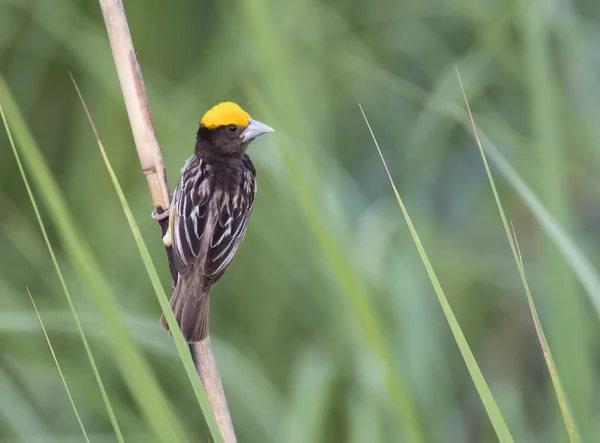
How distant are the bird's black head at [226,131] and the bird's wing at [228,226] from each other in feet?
0.32

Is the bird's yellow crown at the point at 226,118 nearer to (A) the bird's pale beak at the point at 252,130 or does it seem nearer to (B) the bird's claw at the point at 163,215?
(A) the bird's pale beak at the point at 252,130

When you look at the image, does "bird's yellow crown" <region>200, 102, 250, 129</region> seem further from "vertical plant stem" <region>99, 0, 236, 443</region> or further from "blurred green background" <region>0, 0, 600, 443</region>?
"vertical plant stem" <region>99, 0, 236, 443</region>

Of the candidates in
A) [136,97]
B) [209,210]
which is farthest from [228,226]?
[136,97]

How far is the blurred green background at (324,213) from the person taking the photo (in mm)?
2896

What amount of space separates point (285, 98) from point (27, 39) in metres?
2.08

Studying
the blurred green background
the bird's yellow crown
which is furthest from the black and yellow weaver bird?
the blurred green background

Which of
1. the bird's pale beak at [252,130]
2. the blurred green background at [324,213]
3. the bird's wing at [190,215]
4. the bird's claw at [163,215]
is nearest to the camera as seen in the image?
the bird's claw at [163,215]

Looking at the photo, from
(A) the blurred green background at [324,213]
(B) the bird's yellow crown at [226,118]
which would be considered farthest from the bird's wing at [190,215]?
(A) the blurred green background at [324,213]

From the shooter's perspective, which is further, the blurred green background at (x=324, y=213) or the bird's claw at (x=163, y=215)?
the blurred green background at (x=324, y=213)

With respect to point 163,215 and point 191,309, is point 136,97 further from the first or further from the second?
point 191,309

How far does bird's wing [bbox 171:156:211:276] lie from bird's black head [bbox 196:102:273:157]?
7 centimetres

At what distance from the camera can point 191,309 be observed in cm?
189

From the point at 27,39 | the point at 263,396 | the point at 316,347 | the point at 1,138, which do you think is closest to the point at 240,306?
the point at 316,347

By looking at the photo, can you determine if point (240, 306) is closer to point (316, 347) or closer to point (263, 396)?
point (316, 347)
